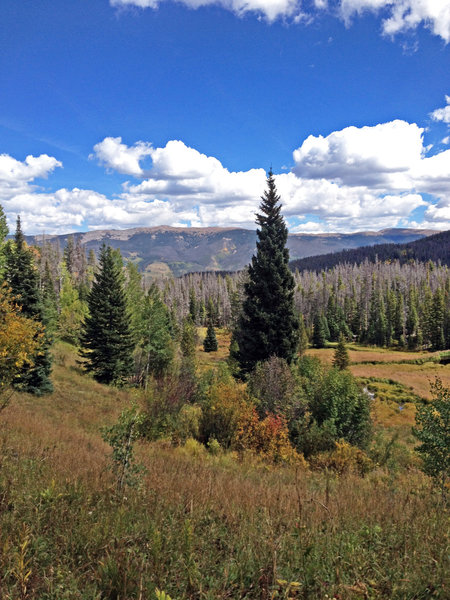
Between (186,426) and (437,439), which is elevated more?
(437,439)

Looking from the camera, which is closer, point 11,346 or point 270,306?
point 11,346

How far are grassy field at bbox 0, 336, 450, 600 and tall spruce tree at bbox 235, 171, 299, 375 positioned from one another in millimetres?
16758

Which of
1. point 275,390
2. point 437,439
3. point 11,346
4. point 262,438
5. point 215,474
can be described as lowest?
point 262,438

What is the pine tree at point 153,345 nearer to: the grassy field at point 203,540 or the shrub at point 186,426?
the shrub at point 186,426

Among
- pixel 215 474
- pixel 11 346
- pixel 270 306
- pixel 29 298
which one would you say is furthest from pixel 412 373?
pixel 11 346

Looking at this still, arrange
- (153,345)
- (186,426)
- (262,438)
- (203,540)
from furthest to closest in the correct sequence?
(153,345)
(186,426)
(262,438)
(203,540)

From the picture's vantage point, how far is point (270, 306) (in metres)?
23.5

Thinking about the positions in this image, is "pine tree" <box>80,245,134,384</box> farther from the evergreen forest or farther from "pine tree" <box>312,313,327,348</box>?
"pine tree" <box>312,313,327,348</box>

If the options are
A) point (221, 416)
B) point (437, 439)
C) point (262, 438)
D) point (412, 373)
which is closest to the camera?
point (437, 439)

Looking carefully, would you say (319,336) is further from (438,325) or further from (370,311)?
(370,311)

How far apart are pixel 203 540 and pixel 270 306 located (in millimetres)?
20063

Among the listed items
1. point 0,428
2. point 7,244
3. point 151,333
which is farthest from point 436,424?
point 7,244

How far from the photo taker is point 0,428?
10.1 meters

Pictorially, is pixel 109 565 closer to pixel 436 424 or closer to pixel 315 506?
pixel 315 506
